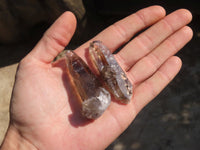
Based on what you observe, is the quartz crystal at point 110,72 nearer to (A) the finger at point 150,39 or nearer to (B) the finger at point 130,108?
(B) the finger at point 130,108

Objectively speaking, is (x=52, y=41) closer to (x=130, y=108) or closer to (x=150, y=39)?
(x=130, y=108)

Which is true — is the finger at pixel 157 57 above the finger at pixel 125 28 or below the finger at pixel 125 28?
below

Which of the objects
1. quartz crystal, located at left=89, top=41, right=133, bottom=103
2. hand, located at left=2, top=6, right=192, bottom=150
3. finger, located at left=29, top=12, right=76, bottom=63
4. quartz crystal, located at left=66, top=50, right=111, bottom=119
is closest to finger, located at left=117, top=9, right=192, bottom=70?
hand, located at left=2, top=6, right=192, bottom=150

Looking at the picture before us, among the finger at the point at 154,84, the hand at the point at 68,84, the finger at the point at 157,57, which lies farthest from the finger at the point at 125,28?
the finger at the point at 154,84

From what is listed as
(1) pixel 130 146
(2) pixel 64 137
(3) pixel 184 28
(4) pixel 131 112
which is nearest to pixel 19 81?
(2) pixel 64 137

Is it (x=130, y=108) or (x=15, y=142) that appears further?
(x=130, y=108)

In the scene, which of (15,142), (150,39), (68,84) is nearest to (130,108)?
(68,84)
